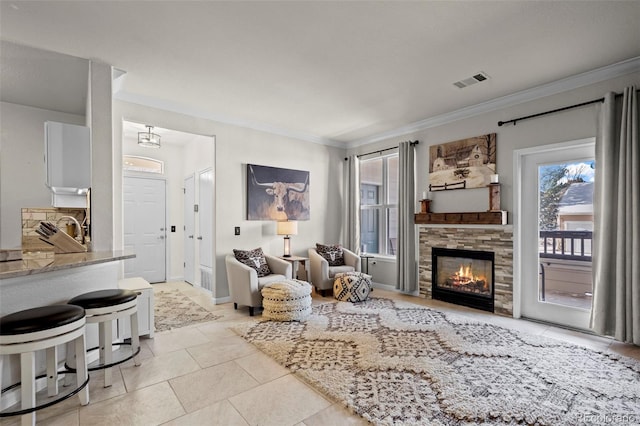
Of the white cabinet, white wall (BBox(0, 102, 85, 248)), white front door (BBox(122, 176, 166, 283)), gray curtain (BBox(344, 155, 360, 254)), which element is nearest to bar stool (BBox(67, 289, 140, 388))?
the white cabinet

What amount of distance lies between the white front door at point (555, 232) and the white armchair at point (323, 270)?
2362 millimetres

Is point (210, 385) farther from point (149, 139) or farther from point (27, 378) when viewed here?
point (149, 139)

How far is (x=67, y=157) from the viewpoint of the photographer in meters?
2.95

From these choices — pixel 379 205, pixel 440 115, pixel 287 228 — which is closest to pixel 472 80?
pixel 440 115

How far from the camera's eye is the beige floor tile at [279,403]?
6.38 feet

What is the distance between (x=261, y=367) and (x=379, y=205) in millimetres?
3861

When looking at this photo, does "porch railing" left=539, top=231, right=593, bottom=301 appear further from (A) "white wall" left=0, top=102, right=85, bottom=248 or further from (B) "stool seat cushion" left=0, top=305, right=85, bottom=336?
(A) "white wall" left=0, top=102, right=85, bottom=248

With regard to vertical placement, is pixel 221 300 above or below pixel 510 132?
below

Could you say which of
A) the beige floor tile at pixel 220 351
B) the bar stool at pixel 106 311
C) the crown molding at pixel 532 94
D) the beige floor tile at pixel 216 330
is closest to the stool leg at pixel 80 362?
the bar stool at pixel 106 311

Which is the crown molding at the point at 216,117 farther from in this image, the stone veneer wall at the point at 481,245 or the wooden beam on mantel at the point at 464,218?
the stone veneer wall at the point at 481,245

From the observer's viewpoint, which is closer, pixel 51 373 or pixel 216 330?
pixel 51 373

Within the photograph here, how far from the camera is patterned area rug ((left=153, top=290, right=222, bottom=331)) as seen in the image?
3748 mm

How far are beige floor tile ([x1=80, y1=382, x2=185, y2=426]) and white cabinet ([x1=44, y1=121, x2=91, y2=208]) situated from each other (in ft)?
6.54

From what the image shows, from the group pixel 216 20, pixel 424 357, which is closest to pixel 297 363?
pixel 424 357
